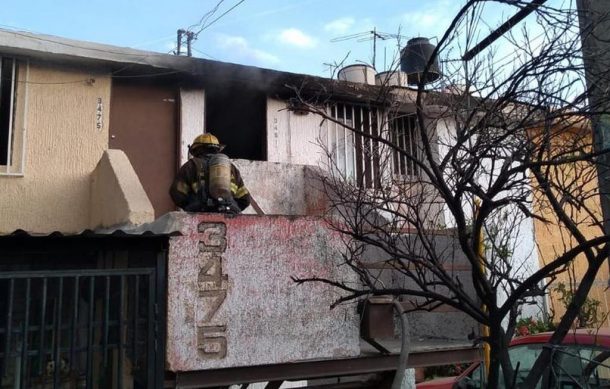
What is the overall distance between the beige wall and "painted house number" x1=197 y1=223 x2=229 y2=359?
3.54m

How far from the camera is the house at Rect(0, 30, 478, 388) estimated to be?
172 inches

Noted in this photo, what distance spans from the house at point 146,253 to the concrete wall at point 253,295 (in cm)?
1

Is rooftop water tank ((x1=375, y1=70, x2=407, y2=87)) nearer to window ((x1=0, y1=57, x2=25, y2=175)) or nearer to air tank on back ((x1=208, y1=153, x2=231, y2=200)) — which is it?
air tank on back ((x1=208, y1=153, x2=231, y2=200))

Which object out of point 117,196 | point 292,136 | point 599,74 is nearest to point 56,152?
point 117,196

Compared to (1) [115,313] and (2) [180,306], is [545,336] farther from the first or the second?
(1) [115,313]

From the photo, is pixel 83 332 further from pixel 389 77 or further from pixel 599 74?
pixel 599 74

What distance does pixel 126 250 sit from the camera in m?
4.62

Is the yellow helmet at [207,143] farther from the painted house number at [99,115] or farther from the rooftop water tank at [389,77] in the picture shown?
the painted house number at [99,115]

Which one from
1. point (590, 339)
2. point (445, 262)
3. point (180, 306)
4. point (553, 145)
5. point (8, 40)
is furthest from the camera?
point (8, 40)

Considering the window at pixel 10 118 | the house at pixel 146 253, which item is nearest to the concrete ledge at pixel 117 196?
the house at pixel 146 253

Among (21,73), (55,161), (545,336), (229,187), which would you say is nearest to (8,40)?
(21,73)

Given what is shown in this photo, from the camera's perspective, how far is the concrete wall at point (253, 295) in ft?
15.2

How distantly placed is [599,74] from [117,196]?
191 inches

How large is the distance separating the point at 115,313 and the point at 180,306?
1.82 ft
